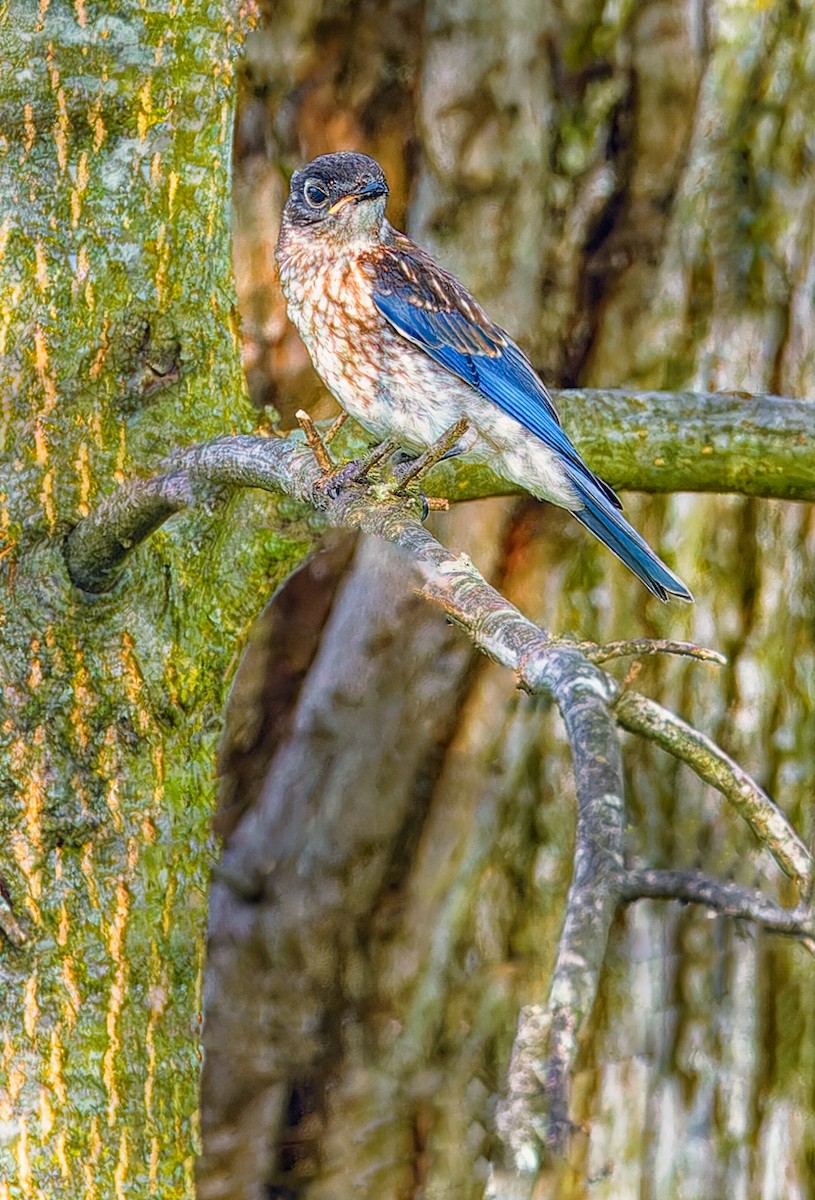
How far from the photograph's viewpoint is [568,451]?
7.95 ft

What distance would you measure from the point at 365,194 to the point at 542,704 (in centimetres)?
149

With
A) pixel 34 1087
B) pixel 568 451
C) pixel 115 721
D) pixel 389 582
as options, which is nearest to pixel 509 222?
pixel 389 582

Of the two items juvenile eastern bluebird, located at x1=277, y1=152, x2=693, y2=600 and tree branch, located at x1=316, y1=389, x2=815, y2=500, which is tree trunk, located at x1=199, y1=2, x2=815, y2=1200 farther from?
tree branch, located at x1=316, y1=389, x2=815, y2=500

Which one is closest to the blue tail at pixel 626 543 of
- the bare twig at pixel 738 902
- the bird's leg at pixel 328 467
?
the bird's leg at pixel 328 467

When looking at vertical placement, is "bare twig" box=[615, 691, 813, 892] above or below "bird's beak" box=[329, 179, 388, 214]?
below

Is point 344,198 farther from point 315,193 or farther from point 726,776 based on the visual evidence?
point 726,776

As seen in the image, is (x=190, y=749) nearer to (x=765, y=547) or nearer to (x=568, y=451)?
(x=568, y=451)

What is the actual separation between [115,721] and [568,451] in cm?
94

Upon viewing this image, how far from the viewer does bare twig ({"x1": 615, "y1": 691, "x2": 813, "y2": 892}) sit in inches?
48.4

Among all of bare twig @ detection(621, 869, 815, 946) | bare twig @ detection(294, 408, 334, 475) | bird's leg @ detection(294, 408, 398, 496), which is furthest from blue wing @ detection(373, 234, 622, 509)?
bare twig @ detection(621, 869, 815, 946)

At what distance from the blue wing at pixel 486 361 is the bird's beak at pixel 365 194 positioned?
125 millimetres

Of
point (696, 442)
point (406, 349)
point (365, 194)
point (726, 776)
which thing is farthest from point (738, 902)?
point (365, 194)

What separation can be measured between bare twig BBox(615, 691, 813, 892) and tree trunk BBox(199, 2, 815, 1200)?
2.27 m

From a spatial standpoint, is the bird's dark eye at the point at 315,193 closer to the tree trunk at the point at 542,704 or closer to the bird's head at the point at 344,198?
the bird's head at the point at 344,198
